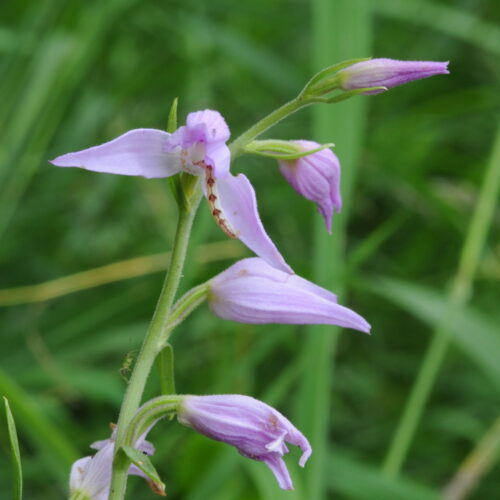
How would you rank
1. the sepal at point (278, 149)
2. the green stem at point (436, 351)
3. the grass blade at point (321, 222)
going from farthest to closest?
the green stem at point (436, 351) < the grass blade at point (321, 222) < the sepal at point (278, 149)

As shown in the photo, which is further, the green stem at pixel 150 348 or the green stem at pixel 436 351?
the green stem at pixel 436 351

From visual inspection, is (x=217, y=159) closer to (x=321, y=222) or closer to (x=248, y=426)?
(x=248, y=426)

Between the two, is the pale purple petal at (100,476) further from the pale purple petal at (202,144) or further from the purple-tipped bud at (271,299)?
the pale purple petal at (202,144)

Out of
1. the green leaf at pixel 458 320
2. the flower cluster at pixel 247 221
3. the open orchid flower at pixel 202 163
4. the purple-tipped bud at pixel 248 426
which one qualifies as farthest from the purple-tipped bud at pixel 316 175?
the green leaf at pixel 458 320

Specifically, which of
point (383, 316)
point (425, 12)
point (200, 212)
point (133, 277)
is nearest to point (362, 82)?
point (200, 212)

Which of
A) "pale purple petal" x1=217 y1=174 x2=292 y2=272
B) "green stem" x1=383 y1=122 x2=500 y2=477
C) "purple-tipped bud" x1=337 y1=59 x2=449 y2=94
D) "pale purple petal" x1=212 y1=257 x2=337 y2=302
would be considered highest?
"purple-tipped bud" x1=337 y1=59 x2=449 y2=94

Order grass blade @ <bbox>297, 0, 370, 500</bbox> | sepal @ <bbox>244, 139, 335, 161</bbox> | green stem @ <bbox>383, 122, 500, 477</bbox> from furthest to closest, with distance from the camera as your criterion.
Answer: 1. green stem @ <bbox>383, 122, 500, 477</bbox>
2. grass blade @ <bbox>297, 0, 370, 500</bbox>
3. sepal @ <bbox>244, 139, 335, 161</bbox>

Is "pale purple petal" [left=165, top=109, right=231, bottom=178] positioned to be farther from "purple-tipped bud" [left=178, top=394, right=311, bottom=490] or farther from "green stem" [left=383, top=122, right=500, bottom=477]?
"green stem" [left=383, top=122, right=500, bottom=477]

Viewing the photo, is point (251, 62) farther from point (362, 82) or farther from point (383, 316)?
point (362, 82)

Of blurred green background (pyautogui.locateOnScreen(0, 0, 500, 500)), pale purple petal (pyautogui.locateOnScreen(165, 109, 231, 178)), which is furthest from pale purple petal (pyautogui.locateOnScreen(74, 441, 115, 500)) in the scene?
blurred green background (pyautogui.locateOnScreen(0, 0, 500, 500))
